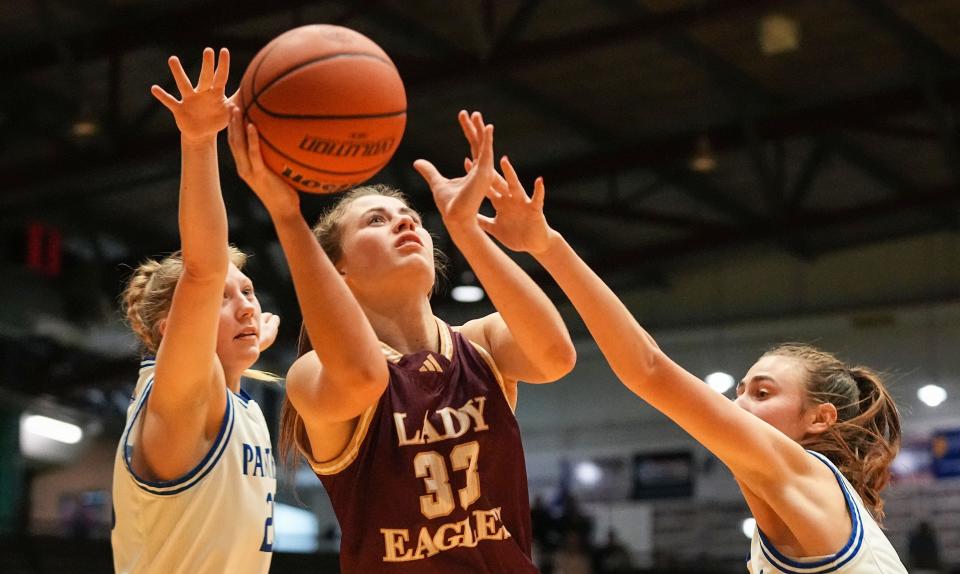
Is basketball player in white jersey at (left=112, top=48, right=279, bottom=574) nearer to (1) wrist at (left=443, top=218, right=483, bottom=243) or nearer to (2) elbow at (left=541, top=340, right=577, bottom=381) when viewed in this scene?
(1) wrist at (left=443, top=218, right=483, bottom=243)

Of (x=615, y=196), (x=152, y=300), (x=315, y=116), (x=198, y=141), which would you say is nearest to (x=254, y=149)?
(x=315, y=116)

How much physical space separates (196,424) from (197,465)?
0.43 ft

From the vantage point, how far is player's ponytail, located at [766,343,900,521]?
355 centimetres

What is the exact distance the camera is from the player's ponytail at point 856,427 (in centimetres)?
355

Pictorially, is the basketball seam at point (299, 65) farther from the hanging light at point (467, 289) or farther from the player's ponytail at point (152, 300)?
the hanging light at point (467, 289)

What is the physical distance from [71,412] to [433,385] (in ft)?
50.7

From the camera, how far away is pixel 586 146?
48.2 ft

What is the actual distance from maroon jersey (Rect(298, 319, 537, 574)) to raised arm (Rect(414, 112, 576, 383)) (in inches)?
8.2

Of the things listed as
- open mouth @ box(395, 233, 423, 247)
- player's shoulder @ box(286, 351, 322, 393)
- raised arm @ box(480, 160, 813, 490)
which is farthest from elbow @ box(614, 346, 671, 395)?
player's shoulder @ box(286, 351, 322, 393)

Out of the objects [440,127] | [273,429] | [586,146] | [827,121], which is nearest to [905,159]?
[827,121]

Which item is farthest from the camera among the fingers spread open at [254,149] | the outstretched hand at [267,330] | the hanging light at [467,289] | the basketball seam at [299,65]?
the hanging light at [467,289]

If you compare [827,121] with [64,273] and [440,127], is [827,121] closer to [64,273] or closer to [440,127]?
[440,127]

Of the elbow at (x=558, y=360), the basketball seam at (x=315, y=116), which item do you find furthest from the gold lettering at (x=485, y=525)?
the basketball seam at (x=315, y=116)

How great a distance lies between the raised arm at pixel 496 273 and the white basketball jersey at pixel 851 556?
29.5 inches
